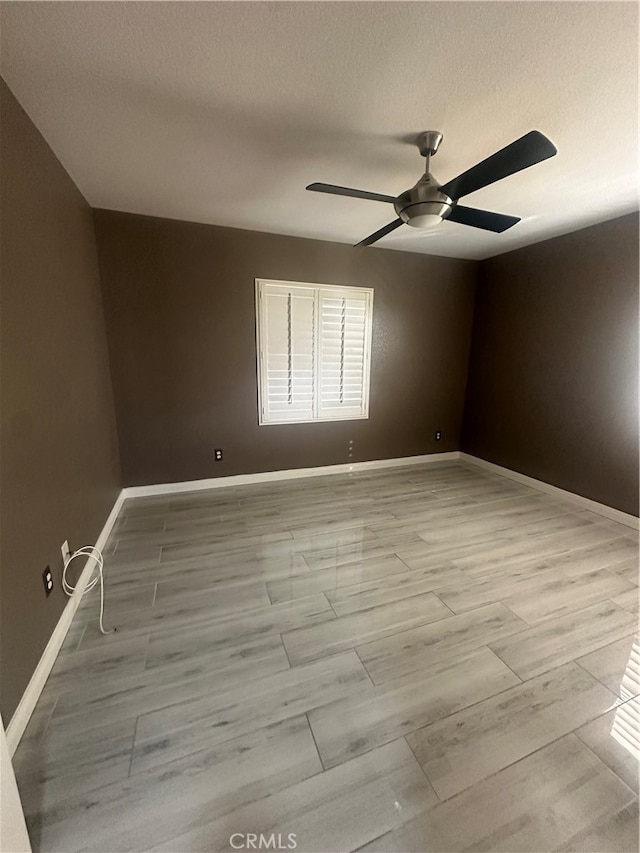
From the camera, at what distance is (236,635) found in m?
1.72

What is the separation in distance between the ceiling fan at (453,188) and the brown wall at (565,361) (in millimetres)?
1592

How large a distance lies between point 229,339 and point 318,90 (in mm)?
2086

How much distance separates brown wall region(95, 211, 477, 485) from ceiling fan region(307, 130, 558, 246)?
163cm

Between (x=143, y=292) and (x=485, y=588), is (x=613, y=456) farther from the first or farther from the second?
(x=143, y=292)

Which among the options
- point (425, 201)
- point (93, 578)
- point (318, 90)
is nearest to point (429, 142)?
point (425, 201)

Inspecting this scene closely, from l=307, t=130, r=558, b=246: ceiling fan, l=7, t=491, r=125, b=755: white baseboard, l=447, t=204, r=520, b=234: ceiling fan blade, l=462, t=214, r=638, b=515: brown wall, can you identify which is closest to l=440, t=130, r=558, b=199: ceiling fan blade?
l=307, t=130, r=558, b=246: ceiling fan

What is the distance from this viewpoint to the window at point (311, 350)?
132 inches

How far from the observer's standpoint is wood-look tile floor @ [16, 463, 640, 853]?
1.04 m

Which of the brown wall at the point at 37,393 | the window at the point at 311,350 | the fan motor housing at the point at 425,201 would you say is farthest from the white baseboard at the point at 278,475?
the fan motor housing at the point at 425,201

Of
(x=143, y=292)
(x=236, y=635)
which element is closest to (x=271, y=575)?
(x=236, y=635)

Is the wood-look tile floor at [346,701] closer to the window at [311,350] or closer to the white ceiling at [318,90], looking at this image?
the window at [311,350]

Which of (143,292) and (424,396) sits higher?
(143,292)

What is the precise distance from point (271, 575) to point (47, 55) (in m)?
2.64

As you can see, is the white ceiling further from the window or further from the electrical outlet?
the electrical outlet
